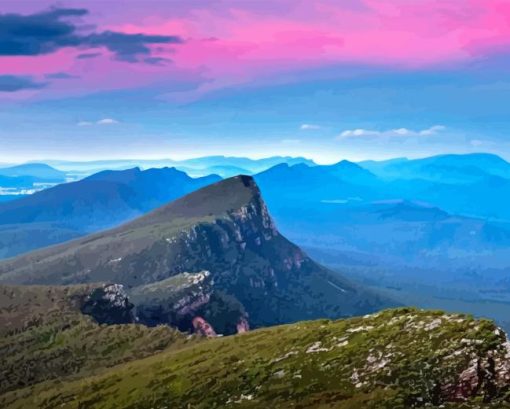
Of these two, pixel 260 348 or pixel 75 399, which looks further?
pixel 75 399

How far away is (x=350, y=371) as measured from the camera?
114812 mm

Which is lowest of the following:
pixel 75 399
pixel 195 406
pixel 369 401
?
pixel 75 399

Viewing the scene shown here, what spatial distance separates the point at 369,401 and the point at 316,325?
71343 mm

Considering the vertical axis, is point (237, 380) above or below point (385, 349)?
below

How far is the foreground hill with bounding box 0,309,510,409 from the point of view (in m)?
100

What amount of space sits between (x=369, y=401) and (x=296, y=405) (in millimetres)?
14114

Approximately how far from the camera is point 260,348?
16412 cm

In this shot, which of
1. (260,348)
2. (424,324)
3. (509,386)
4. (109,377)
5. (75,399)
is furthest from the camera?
(109,377)

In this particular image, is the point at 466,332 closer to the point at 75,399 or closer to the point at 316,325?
the point at 316,325

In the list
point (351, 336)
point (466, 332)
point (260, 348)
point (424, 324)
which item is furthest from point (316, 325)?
point (466, 332)

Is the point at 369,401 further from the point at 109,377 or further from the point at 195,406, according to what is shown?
the point at 109,377

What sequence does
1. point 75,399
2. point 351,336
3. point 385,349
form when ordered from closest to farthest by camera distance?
point 385,349, point 351,336, point 75,399

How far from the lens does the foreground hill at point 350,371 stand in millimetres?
100062

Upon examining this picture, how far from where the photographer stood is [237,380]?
442 feet
